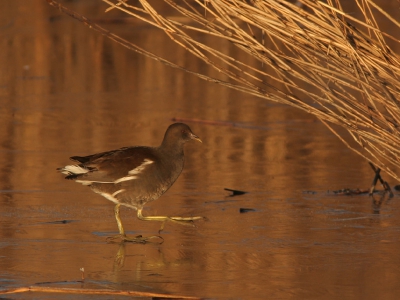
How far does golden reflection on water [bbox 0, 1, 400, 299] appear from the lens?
5.87m

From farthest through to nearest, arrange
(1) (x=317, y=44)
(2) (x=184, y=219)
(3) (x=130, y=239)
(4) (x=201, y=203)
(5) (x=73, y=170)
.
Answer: (4) (x=201, y=203)
(2) (x=184, y=219)
(5) (x=73, y=170)
(3) (x=130, y=239)
(1) (x=317, y=44)

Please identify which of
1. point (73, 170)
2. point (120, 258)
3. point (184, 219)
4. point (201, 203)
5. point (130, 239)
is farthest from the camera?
point (201, 203)

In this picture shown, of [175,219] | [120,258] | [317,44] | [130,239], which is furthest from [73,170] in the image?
[317,44]

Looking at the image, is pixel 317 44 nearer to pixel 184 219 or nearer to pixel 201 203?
pixel 184 219

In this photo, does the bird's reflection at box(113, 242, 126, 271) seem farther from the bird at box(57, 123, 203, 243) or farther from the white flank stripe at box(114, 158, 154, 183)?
the white flank stripe at box(114, 158, 154, 183)

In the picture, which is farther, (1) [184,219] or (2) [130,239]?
(1) [184,219]

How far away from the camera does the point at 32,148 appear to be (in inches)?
411

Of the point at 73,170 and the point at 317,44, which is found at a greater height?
the point at 317,44

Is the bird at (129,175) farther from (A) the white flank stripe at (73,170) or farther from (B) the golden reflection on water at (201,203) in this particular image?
(B) the golden reflection on water at (201,203)

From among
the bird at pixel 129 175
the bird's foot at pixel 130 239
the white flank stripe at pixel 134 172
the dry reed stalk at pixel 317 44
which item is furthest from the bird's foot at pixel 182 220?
the dry reed stalk at pixel 317 44

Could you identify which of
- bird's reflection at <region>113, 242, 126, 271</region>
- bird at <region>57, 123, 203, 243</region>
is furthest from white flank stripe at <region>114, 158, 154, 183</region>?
bird's reflection at <region>113, 242, 126, 271</region>

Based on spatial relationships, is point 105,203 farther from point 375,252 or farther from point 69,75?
point 69,75

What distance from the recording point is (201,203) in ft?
26.4

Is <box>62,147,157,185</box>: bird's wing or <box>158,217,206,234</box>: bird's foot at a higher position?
<box>62,147,157,185</box>: bird's wing
